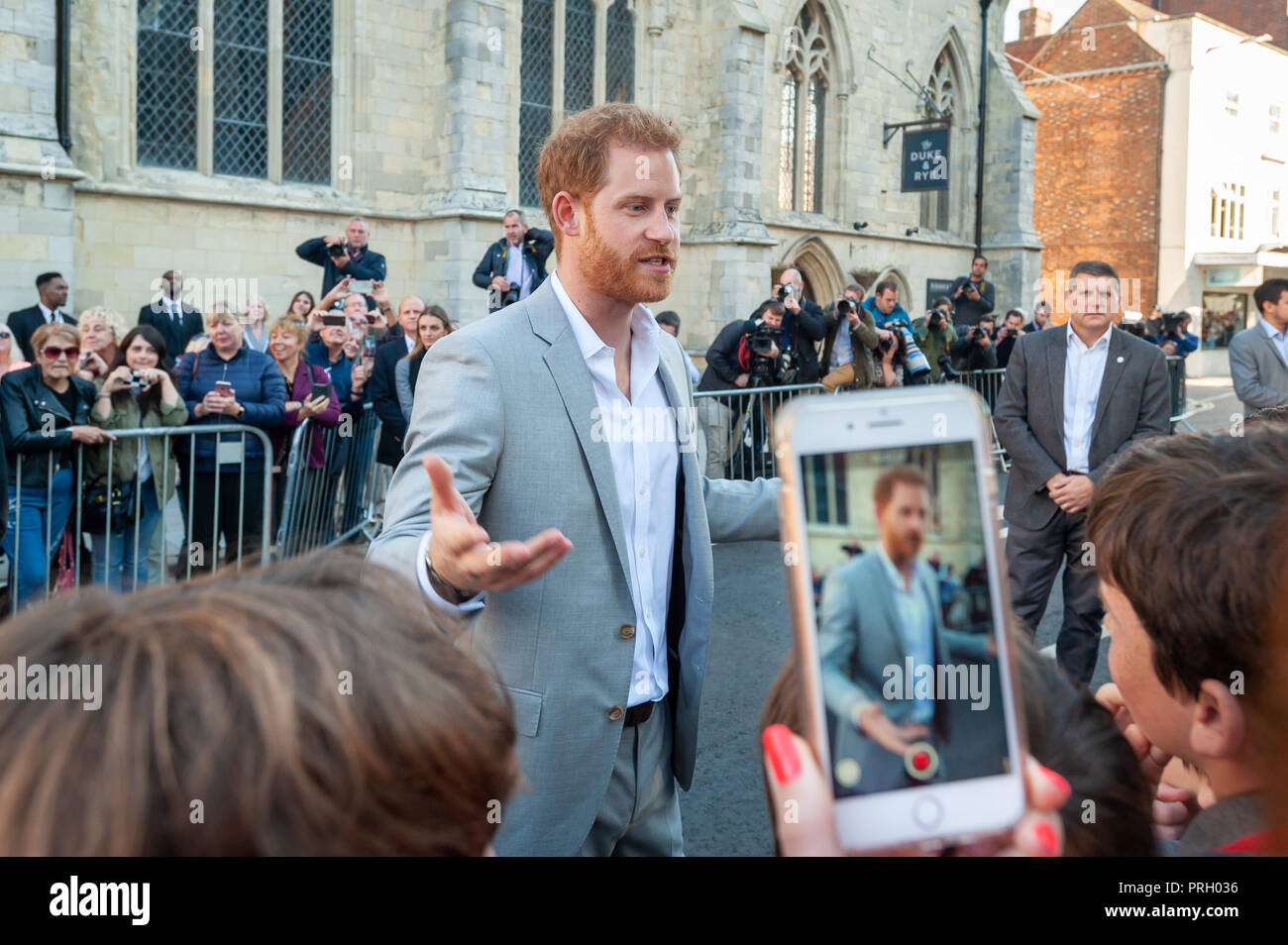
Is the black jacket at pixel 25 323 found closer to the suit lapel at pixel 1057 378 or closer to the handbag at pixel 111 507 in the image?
the handbag at pixel 111 507

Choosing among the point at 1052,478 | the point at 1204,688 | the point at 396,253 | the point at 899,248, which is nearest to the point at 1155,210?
the point at 899,248

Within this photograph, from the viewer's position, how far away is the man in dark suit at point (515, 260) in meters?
11.6

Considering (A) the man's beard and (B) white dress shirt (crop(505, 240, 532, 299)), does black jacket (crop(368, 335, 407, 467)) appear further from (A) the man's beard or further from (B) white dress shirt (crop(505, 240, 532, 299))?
(A) the man's beard

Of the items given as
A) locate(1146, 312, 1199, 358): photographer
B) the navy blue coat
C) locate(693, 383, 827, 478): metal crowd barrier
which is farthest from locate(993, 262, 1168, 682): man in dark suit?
locate(1146, 312, 1199, 358): photographer

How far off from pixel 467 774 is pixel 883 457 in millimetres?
446

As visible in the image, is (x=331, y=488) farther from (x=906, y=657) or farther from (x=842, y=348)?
(x=906, y=657)

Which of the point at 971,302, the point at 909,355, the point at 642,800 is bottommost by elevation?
the point at 642,800

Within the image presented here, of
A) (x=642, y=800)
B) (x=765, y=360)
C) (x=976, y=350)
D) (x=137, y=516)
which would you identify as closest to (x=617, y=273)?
(x=642, y=800)

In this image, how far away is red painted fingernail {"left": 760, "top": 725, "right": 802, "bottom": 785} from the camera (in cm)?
98

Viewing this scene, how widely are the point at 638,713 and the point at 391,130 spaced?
586 inches

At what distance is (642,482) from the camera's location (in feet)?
8.39

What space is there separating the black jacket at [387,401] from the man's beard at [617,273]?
19.1 ft

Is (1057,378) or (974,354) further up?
(974,354)

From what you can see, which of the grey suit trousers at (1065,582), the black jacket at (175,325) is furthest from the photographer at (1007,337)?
the grey suit trousers at (1065,582)
